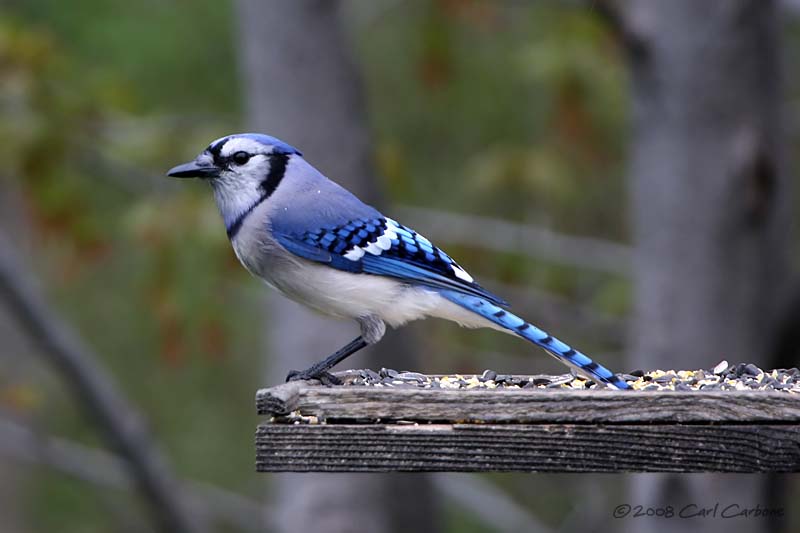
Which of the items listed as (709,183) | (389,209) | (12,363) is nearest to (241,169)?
(389,209)

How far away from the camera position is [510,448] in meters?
3.00

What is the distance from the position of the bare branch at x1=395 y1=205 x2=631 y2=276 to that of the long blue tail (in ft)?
14.3

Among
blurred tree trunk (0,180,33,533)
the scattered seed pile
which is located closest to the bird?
the scattered seed pile

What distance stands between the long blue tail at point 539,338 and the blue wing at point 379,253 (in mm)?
28

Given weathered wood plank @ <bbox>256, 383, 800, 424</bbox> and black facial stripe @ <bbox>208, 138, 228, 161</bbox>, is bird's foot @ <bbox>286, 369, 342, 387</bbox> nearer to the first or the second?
weathered wood plank @ <bbox>256, 383, 800, 424</bbox>

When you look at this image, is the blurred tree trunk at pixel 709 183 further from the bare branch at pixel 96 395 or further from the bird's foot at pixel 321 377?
the bare branch at pixel 96 395

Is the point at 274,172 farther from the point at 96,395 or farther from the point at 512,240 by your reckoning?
the point at 512,240

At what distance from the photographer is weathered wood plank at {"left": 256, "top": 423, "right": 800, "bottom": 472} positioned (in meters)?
2.96

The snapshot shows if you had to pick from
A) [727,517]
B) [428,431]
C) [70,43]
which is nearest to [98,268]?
[70,43]

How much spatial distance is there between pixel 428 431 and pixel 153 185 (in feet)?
15.8

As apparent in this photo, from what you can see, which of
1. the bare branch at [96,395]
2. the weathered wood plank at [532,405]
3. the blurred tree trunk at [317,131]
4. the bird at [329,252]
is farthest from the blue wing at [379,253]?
the bare branch at [96,395]

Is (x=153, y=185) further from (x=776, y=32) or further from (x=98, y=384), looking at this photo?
(x=776, y=32)

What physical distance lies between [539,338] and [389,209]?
2.90 metres

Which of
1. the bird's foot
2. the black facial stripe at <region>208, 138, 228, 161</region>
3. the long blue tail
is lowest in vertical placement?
the bird's foot
